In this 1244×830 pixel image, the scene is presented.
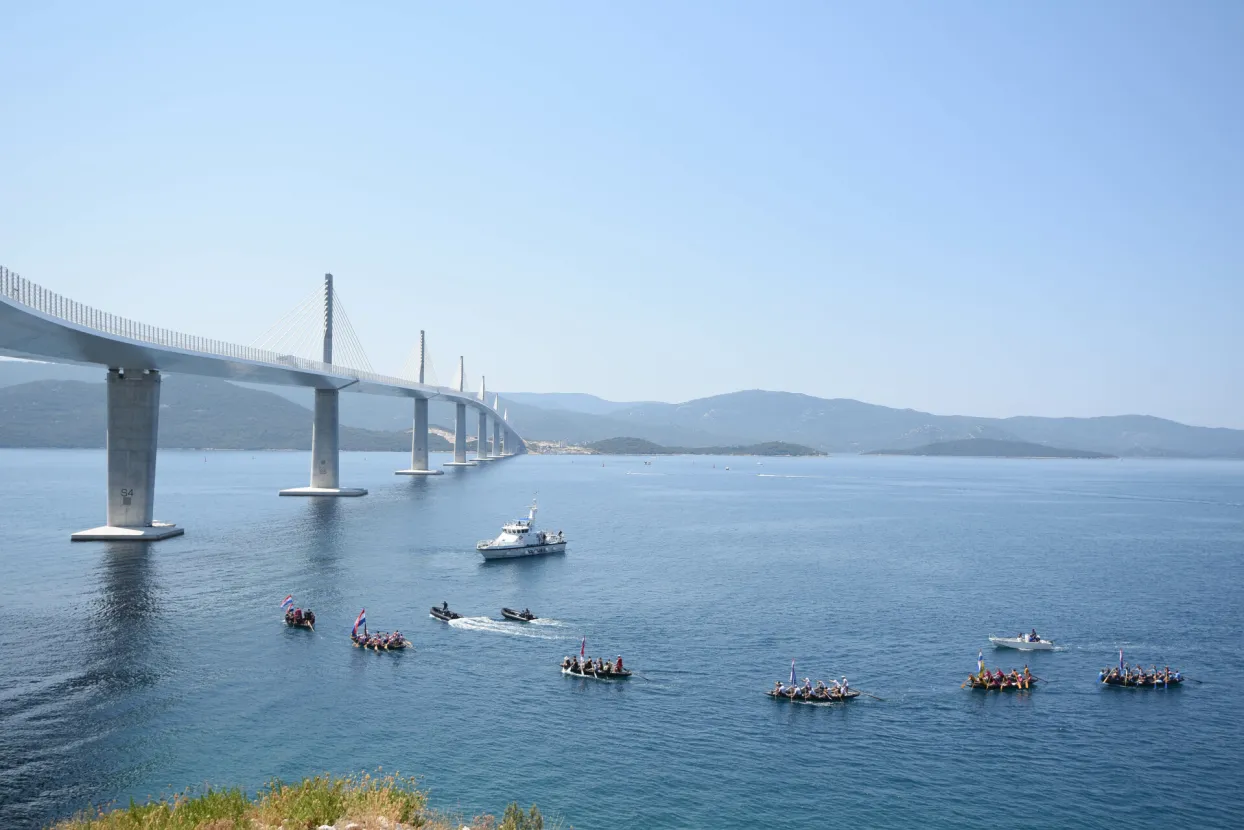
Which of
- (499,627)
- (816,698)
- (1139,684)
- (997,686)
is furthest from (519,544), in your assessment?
(1139,684)

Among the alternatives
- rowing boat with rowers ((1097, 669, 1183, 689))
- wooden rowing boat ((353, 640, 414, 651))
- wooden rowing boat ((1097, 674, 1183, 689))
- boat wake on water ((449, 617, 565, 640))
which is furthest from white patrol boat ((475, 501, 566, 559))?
wooden rowing boat ((1097, 674, 1183, 689))

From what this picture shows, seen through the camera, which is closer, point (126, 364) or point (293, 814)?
point (293, 814)

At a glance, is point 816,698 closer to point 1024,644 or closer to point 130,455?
point 1024,644

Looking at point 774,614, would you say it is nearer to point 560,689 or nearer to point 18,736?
point 560,689

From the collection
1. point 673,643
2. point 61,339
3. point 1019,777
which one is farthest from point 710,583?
point 61,339

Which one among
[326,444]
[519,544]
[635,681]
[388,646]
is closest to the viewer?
[635,681]

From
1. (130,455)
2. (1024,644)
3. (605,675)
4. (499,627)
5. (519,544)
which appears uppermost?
(130,455)
